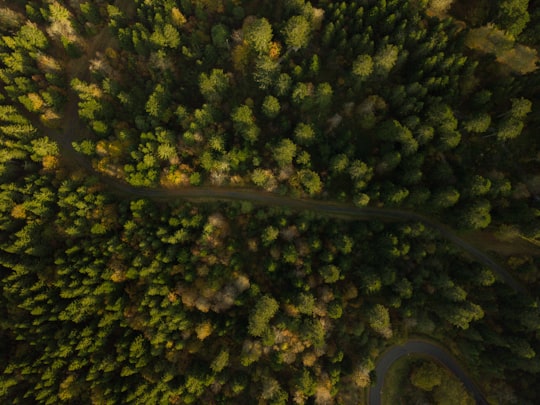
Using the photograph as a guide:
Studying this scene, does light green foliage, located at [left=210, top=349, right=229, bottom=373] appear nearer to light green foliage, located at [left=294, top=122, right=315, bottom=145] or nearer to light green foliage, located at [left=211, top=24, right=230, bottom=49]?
light green foliage, located at [left=294, top=122, right=315, bottom=145]

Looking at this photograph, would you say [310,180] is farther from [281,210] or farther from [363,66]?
[363,66]

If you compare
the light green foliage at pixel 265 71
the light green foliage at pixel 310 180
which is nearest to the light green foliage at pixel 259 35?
the light green foliage at pixel 265 71

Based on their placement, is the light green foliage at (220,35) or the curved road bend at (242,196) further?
the light green foliage at (220,35)

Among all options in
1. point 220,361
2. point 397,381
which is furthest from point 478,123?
point 220,361

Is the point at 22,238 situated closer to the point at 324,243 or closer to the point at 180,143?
the point at 180,143

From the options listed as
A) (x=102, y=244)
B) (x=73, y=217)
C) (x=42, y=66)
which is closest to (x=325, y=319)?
(x=102, y=244)

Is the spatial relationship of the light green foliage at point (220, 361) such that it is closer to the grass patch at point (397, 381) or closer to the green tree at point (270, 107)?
the grass patch at point (397, 381)
